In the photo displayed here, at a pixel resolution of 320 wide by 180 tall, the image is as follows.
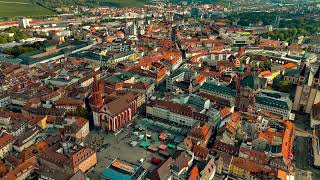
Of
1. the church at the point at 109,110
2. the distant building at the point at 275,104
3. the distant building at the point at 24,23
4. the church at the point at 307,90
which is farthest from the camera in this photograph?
the distant building at the point at 24,23

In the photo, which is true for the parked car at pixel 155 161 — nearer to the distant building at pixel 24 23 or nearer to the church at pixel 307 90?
the church at pixel 307 90

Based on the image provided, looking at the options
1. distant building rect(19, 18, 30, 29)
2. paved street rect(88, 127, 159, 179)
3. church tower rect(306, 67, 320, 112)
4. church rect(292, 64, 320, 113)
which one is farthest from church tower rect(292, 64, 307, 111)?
distant building rect(19, 18, 30, 29)

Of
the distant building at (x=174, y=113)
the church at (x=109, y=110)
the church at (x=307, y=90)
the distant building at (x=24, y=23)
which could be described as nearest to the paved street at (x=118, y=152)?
the church at (x=109, y=110)

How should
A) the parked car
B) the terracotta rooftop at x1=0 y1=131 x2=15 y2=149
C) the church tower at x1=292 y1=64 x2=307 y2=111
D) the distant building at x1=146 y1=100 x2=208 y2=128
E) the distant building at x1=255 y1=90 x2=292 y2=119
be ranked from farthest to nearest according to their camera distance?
1. the church tower at x1=292 y1=64 x2=307 y2=111
2. the distant building at x1=255 y1=90 x2=292 y2=119
3. the distant building at x1=146 y1=100 x2=208 y2=128
4. the terracotta rooftop at x1=0 y1=131 x2=15 y2=149
5. the parked car

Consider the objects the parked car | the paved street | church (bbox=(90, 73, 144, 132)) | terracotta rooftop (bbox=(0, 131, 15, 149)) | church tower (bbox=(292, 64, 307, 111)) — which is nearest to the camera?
the paved street

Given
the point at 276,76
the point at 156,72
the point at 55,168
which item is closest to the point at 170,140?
the point at 55,168

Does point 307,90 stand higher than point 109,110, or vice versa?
point 307,90

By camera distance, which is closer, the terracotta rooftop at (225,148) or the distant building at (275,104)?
the terracotta rooftop at (225,148)

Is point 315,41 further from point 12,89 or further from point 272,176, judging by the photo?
point 12,89

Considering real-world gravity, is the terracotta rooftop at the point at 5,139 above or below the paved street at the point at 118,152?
above

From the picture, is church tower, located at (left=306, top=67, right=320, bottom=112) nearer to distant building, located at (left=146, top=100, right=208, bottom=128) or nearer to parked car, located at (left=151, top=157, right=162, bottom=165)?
distant building, located at (left=146, top=100, right=208, bottom=128)

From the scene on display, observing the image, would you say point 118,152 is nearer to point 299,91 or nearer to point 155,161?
point 155,161

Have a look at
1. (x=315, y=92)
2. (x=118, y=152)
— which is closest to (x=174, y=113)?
(x=118, y=152)
